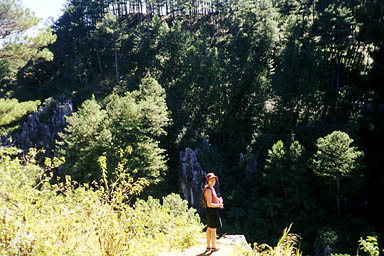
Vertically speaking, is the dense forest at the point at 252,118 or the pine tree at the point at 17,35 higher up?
the pine tree at the point at 17,35

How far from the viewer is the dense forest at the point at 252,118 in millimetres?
19484

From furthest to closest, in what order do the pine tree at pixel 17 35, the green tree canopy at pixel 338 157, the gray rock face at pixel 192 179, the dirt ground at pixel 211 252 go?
1. the gray rock face at pixel 192 179
2. the green tree canopy at pixel 338 157
3. the pine tree at pixel 17 35
4. the dirt ground at pixel 211 252

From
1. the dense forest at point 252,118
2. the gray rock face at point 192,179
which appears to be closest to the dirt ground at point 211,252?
the dense forest at point 252,118

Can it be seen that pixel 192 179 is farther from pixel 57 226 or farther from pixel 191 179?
pixel 57 226

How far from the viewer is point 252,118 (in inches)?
1181

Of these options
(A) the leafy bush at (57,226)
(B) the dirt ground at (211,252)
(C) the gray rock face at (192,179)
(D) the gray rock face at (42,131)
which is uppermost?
(A) the leafy bush at (57,226)

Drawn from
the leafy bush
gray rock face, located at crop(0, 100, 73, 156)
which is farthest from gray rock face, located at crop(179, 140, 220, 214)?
the leafy bush

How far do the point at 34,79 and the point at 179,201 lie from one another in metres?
46.1

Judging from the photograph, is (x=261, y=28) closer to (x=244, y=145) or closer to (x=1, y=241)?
(x=244, y=145)

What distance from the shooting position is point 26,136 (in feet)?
102

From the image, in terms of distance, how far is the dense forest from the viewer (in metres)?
19.5

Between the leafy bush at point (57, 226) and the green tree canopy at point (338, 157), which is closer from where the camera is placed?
the leafy bush at point (57, 226)

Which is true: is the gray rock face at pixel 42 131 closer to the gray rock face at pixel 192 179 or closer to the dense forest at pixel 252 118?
the dense forest at pixel 252 118

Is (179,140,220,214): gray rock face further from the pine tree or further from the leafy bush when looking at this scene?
the leafy bush
